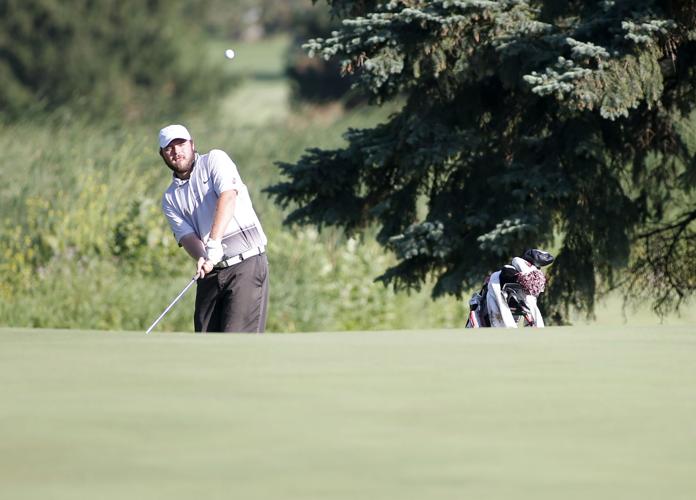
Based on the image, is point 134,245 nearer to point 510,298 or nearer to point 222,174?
point 510,298

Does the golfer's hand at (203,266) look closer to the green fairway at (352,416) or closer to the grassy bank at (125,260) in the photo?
the green fairway at (352,416)

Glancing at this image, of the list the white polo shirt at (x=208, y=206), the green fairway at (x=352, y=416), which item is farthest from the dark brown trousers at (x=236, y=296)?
the green fairway at (x=352, y=416)

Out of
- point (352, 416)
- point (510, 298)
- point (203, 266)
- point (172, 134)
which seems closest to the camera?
point (352, 416)

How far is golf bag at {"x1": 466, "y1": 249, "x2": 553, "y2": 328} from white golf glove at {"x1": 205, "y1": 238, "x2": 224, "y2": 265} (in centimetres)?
189

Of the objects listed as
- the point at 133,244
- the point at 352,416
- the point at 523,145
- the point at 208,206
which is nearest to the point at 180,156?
the point at 208,206

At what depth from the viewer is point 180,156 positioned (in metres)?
7.91

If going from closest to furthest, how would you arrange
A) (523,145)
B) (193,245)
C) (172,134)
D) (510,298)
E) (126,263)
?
1. (172,134)
2. (193,245)
3. (510,298)
4. (523,145)
5. (126,263)

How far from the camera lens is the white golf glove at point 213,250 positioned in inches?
294

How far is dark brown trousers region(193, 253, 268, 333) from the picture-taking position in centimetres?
792

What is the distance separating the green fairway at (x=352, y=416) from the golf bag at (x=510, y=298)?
4.44m

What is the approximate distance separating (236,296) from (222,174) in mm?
696

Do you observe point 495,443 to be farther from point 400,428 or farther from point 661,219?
point 661,219

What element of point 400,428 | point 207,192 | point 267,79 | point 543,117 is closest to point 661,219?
point 543,117

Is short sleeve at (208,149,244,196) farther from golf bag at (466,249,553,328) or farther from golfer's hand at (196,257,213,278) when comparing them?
golf bag at (466,249,553,328)
